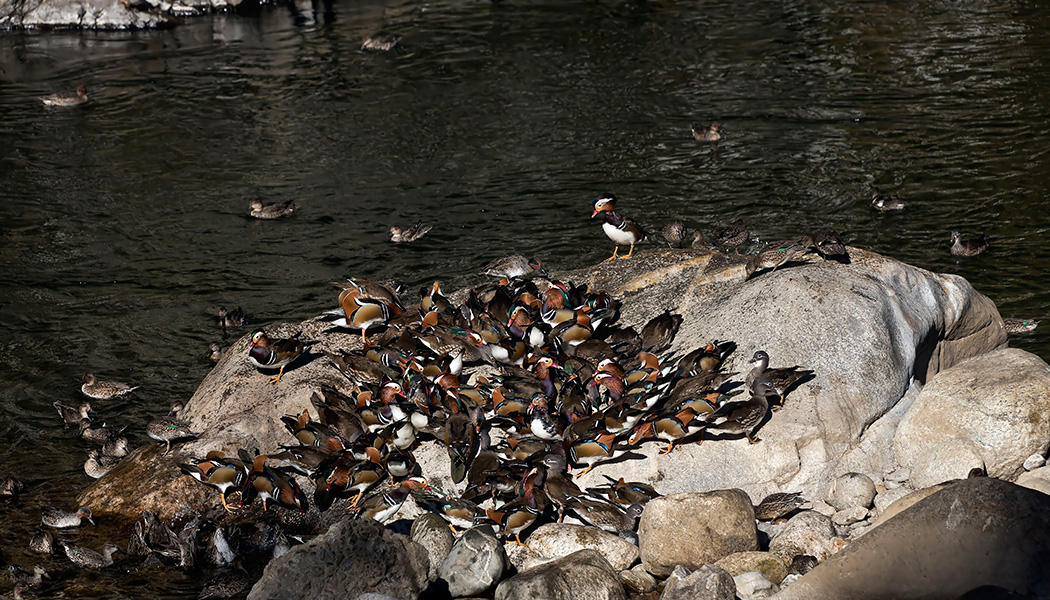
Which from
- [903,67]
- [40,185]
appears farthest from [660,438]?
[903,67]

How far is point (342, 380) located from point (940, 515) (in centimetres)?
→ 604

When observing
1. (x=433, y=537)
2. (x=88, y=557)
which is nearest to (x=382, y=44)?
(x=88, y=557)

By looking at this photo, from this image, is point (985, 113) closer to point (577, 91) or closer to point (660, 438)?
point (577, 91)

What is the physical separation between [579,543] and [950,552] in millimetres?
3004

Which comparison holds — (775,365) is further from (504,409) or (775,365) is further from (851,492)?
(504,409)

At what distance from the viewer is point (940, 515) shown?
19.1 feet

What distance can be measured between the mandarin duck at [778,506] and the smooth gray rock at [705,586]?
1008mm

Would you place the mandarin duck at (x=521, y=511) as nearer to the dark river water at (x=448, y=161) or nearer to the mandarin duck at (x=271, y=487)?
the mandarin duck at (x=271, y=487)

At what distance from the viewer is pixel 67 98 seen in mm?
23969

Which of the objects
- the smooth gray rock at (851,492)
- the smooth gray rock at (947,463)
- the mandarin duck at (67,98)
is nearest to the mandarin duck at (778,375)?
the smooth gray rock at (851,492)

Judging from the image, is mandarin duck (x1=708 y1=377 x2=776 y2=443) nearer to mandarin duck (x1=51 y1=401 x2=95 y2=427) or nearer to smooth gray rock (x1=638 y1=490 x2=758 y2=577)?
smooth gray rock (x1=638 y1=490 x2=758 y2=577)

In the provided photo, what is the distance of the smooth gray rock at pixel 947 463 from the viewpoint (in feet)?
26.3

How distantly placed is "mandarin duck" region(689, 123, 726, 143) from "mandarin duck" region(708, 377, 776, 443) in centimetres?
1151

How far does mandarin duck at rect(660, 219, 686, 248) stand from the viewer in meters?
14.5
